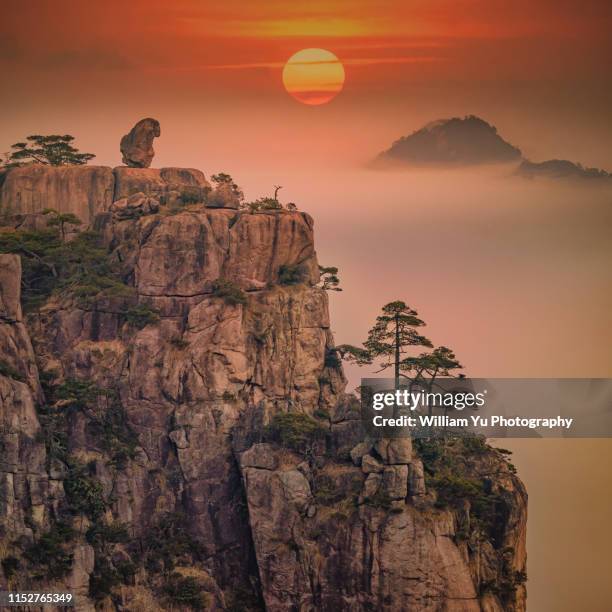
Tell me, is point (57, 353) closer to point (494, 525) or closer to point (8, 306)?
point (8, 306)

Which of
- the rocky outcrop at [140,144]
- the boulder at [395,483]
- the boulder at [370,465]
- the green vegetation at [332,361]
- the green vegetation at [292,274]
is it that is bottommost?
the boulder at [395,483]

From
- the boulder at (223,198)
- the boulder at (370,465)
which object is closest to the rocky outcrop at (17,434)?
the boulder at (223,198)

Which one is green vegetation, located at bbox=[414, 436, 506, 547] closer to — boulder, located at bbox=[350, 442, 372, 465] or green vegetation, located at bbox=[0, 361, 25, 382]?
boulder, located at bbox=[350, 442, 372, 465]

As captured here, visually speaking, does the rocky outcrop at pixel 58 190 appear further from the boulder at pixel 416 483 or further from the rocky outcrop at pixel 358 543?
the boulder at pixel 416 483

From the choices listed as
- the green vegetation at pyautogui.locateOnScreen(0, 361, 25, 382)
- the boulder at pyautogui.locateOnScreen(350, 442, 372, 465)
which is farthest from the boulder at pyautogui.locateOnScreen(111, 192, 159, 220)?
the boulder at pyautogui.locateOnScreen(350, 442, 372, 465)

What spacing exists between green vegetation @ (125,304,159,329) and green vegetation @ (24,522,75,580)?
12289 millimetres

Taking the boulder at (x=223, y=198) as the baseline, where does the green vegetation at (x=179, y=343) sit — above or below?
below

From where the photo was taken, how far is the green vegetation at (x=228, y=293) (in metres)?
93.5

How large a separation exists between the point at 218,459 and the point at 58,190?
21138mm

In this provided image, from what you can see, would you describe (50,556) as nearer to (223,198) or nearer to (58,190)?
(223,198)

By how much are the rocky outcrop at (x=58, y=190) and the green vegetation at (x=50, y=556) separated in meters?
23.1

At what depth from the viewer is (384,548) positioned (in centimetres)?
8725

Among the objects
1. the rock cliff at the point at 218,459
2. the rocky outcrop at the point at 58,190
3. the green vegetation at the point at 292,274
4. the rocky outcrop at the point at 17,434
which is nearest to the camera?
the rocky outcrop at the point at 17,434

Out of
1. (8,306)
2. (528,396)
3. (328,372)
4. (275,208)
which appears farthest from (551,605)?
(8,306)
